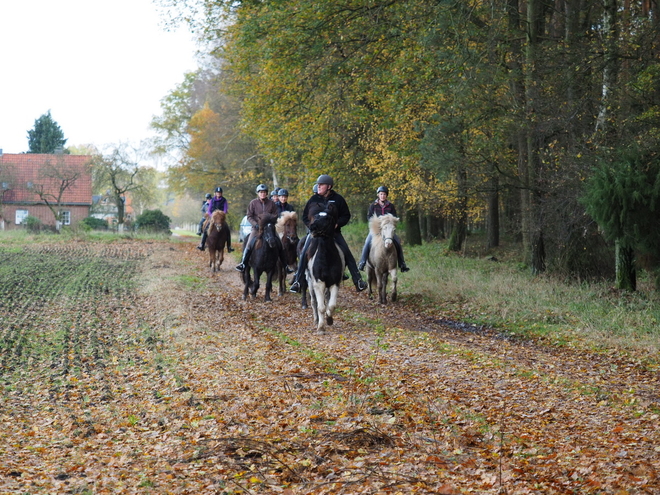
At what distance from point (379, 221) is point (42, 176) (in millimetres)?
41117

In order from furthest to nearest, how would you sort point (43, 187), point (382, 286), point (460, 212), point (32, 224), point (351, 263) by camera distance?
1. point (43, 187)
2. point (32, 224)
3. point (460, 212)
4. point (382, 286)
5. point (351, 263)

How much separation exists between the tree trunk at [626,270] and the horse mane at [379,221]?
481cm

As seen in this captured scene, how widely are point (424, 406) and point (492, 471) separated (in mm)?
1892

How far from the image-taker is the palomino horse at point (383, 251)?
1597cm

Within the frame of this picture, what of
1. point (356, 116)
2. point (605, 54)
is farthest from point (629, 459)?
point (356, 116)

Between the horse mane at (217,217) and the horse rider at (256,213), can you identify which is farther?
the horse mane at (217,217)

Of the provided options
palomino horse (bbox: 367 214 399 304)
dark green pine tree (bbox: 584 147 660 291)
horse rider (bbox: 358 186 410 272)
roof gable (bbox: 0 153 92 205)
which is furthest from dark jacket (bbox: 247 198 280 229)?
roof gable (bbox: 0 153 92 205)

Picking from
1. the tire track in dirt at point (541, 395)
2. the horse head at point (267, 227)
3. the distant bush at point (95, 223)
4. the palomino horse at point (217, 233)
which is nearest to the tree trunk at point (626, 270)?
the tire track in dirt at point (541, 395)

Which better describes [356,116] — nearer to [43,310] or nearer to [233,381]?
[43,310]

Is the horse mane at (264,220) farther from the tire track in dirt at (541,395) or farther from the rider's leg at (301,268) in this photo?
the tire track in dirt at (541,395)

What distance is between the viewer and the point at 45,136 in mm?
71875

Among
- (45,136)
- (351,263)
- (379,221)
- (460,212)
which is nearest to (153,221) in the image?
(45,136)

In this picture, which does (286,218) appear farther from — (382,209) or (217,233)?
(217,233)

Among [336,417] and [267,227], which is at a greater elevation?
[267,227]
